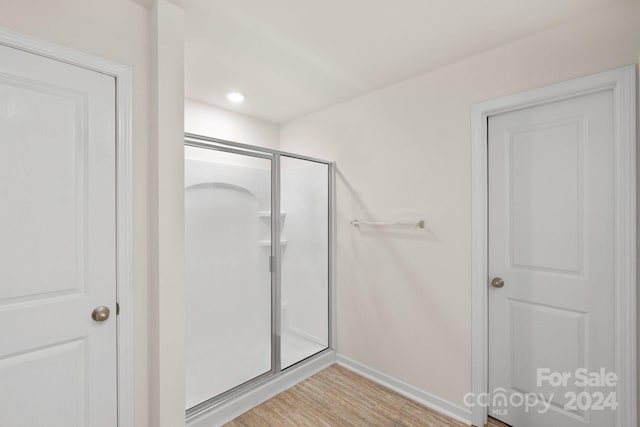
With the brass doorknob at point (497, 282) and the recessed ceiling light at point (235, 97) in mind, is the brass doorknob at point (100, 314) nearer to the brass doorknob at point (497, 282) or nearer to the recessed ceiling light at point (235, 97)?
the recessed ceiling light at point (235, 97)

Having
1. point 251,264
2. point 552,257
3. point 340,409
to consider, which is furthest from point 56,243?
point 552,257

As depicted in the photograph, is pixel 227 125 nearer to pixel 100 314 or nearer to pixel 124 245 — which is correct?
pixel 124 245

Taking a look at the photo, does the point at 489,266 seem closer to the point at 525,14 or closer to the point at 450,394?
the point at 450,394

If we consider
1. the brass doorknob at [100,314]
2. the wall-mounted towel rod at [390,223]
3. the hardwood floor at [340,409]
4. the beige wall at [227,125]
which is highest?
the beige wall at [227,125]

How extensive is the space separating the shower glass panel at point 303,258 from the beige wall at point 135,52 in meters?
1.06

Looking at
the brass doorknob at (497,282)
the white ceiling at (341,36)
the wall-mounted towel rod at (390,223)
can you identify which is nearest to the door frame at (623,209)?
the white ceiling at (341,36)

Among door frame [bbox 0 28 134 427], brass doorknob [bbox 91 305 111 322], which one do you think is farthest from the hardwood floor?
brass doorknob [bbox 91 305 111 322]

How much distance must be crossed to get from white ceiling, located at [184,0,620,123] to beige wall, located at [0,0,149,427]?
0.31 meters

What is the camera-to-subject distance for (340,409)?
82.0 inches

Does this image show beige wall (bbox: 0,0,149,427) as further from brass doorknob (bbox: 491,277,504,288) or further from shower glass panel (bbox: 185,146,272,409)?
brass doorknob (bbox: 491,277,504,288)

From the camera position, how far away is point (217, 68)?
84.4 inches

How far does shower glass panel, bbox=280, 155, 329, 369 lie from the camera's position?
2445 mm

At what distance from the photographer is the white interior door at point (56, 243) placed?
120 centimetres

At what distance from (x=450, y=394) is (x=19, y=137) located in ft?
8.91
